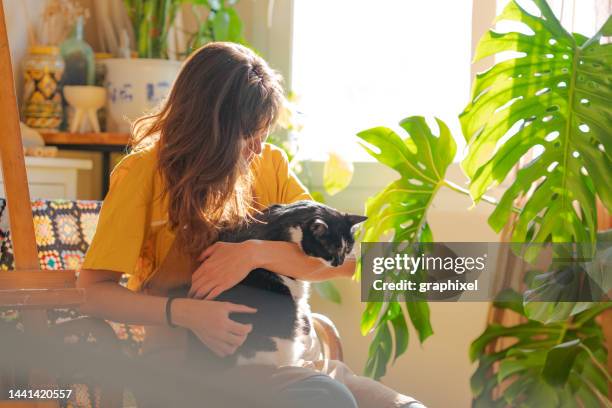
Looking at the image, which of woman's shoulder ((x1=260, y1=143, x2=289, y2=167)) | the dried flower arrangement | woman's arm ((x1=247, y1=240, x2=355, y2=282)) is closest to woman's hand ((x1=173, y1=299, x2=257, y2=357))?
woman's arm ((x1=247, y1=240, x2=355, y2=282))

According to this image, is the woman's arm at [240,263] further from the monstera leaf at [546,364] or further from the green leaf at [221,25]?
the green leaf at [221,25]

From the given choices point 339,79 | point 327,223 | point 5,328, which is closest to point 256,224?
point 327,223

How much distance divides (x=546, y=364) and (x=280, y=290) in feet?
2.10

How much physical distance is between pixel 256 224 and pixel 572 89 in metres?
0.66

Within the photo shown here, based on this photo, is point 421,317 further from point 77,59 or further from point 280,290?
point 77,59

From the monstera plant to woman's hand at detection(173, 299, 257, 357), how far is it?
→ 57 centimetres

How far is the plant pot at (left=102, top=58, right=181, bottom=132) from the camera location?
A: 2488 mm

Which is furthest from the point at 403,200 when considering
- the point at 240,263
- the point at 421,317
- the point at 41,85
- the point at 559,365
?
the point at 41,85

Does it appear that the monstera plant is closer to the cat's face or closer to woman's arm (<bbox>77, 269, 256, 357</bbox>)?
the cat's face

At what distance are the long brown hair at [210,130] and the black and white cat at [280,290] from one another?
0.07 metres

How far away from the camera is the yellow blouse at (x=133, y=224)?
1.31 metres

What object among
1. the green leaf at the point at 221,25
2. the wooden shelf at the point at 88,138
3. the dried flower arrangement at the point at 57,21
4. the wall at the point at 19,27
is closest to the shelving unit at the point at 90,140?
the wooden shelf at the point at 88,138

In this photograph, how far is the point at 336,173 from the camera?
2.40 m

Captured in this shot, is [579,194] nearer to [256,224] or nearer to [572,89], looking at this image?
[572,89]
